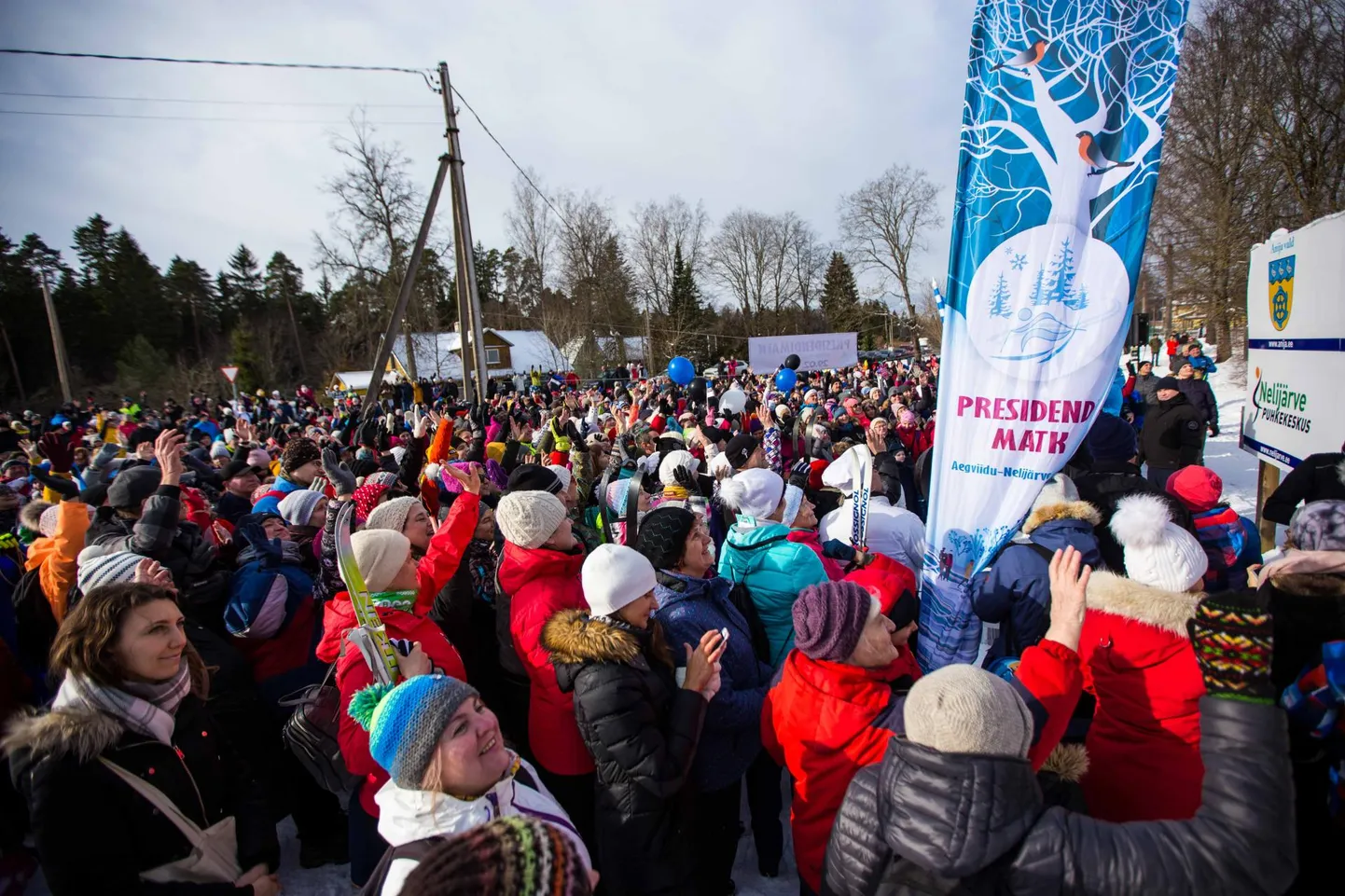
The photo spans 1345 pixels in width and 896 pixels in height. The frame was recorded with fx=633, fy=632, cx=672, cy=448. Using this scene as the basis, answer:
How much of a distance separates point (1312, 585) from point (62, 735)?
3.89 meters

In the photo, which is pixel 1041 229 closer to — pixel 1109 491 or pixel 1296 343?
pixel 1109 491

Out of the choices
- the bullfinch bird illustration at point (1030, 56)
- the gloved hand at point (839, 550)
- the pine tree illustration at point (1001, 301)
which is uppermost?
the bullfinch bird illustration at point (1030, 56)

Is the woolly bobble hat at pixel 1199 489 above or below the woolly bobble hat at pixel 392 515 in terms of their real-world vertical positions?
below

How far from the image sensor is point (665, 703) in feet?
7.38

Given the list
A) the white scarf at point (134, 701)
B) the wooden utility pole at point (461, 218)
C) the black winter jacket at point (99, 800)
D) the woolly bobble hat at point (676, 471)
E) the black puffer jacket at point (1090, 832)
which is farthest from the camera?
the wooden utility pole at point (461, 218)

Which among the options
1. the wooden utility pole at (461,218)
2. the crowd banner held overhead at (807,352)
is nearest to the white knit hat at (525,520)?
the wooden utility pole at (461,218)

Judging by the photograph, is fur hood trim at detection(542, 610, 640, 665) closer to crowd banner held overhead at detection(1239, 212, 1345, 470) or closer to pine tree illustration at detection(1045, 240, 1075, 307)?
pine tree illustration at detection(1045, 240, 1075, 307)

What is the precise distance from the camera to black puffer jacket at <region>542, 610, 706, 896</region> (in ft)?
6.89

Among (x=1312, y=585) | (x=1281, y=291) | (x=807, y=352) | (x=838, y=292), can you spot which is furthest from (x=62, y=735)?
(x=838, y=292)

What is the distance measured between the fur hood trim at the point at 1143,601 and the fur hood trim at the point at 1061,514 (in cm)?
91

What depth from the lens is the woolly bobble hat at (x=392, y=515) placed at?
3.18m

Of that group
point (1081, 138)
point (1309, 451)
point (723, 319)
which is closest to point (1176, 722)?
point (1081, 138)

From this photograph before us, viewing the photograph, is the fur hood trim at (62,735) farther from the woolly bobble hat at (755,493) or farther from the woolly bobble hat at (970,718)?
the woolly bobble hat at (755,493)

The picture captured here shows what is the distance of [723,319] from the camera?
181ft
